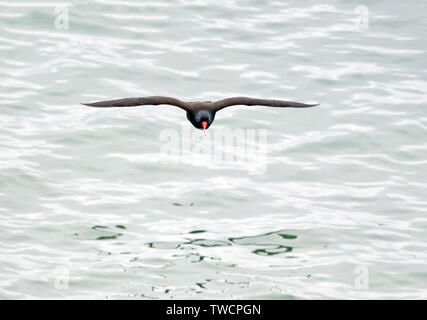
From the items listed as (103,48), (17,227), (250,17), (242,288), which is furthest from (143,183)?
(250,17)

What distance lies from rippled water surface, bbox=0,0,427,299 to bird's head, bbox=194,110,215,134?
7.98ft

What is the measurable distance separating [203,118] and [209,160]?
17.9ft

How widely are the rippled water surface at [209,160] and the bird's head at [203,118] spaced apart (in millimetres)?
2432

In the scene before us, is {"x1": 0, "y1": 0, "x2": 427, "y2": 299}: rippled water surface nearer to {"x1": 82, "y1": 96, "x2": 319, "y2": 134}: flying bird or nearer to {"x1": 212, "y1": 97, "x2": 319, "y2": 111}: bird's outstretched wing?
{"x1": 82, "y1": 96, "x2": 319, "y2": 134}: flying bird

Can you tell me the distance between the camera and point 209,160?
60.6 feet

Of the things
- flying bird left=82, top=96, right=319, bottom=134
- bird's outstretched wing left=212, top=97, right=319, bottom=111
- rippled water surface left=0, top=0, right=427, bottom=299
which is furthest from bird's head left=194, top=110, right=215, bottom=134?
rippled water surface left=0, top=0, right=427, bottom=299

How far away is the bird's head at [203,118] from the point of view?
13.0m

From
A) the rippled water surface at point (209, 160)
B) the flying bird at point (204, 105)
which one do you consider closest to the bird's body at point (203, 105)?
the flying bird at point (204, 105)

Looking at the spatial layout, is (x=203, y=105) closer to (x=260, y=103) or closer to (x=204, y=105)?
(x=204, y=105)

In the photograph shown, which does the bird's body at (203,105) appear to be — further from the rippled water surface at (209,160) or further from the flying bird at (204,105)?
the rippled water surface at (209,160)

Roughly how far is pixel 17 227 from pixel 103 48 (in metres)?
7.55

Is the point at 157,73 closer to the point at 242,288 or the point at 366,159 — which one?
the point at 366,159

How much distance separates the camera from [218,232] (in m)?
16.1

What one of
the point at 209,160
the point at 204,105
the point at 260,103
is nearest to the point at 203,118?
the point at 204,105
